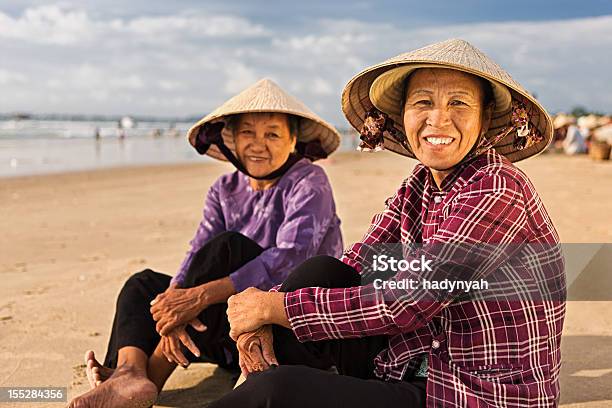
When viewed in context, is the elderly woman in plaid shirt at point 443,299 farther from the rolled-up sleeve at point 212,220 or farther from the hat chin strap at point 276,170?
the rolled-up sleeve at point 212,220

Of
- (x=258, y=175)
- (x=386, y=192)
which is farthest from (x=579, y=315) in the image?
(x=386, y=192)

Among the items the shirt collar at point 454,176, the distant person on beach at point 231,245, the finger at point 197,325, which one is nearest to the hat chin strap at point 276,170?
the distant person on beach at point 231,245

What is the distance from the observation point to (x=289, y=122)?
3.35 meters

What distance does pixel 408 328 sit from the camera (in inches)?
76.9

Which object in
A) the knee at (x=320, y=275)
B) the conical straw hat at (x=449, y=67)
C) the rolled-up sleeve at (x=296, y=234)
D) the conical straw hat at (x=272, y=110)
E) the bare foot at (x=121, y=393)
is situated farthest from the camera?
the conical straw hat at (x=272, y=110)

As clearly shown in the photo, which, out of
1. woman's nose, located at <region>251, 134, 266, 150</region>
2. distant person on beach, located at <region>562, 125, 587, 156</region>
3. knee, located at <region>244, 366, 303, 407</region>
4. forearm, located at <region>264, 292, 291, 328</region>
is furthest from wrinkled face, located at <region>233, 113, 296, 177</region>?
distant person on beach, located at <region>562, 125, 587, 156</region>

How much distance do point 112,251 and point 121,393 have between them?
3.70m

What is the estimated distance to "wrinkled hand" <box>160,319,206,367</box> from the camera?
2.77 m

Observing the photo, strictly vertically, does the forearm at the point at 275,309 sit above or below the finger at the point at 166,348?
above

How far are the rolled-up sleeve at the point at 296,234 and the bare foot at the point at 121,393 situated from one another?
1.61ft

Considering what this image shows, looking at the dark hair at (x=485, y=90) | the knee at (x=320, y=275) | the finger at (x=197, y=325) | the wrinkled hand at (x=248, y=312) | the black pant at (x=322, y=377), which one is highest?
the dark hair at (x=485, y=90)

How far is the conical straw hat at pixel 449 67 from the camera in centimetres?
206

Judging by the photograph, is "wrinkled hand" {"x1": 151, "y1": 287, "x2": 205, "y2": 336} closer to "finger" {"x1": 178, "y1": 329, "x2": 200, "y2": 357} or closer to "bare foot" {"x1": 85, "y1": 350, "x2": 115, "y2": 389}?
"finger" {"x1": 178, "y1": 329, "x2": 200, "y2": 357}

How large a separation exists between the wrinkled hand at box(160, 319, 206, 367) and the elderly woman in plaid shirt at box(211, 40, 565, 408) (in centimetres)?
61
